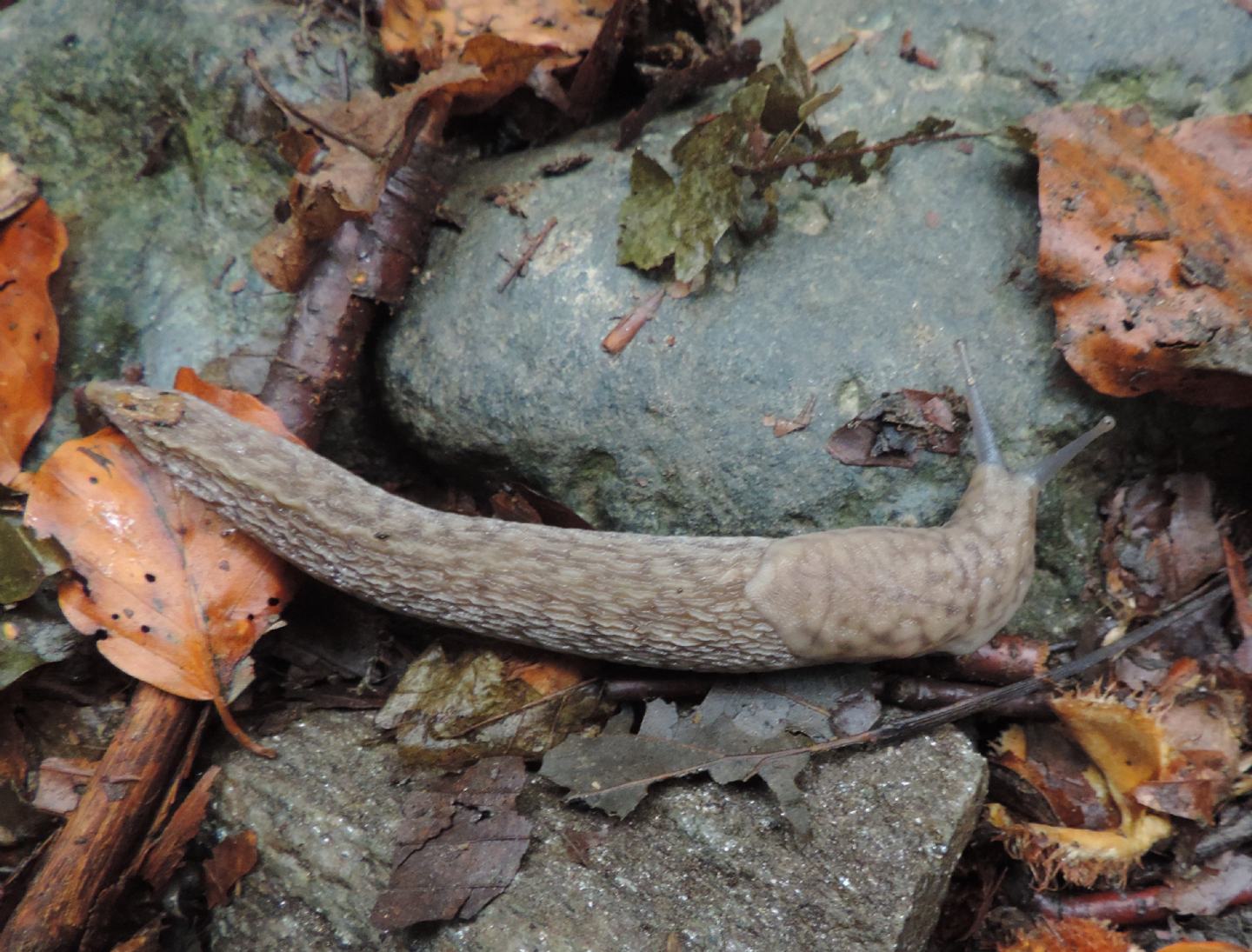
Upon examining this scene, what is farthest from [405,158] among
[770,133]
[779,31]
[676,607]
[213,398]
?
[676,607]

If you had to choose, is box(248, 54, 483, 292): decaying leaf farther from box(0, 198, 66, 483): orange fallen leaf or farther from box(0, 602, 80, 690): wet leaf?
box(0, 602, 80, 690): wet leaf

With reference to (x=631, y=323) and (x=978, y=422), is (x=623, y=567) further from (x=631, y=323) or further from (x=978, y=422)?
(x=978, y=422)

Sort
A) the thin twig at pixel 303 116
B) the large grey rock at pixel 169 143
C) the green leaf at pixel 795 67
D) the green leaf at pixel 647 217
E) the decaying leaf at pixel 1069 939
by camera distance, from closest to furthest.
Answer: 1. the decaying leaf at pixel 1069 939
2. the green leaf at pixel 795 67
3. the green leaf at pixel 647 217
4. the thin twig at pixel 303 116
5. the large grey rock at pixel 169 143

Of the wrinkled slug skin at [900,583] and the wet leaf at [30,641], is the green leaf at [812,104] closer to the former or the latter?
the wrinkled slug skin at [900,583]

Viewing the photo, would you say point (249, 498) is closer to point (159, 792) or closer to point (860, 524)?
point (159, 792)

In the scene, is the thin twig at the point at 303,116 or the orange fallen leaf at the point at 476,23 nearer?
the thin twig at the point at 303,116

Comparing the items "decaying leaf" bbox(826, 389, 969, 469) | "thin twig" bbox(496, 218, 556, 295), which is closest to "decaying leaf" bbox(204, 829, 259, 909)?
"thin twig" bbox(496, 218, 556, 295)

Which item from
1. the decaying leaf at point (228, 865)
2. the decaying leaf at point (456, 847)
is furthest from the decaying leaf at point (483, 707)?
the decaying leaf at point (228, 865)
